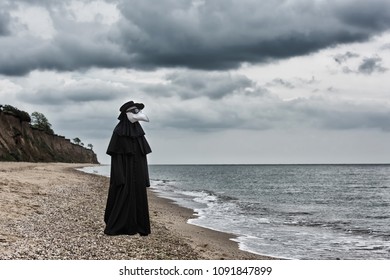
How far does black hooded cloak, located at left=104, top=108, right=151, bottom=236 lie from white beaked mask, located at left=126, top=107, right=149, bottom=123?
0.16m

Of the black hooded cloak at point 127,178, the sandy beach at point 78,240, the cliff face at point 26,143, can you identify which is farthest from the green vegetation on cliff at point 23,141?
the black hooded cloak at point 127,178

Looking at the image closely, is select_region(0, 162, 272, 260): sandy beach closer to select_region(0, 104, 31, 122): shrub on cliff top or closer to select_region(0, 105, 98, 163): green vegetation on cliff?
select_region(0, 105, 98, 163): green vegetation on cliff

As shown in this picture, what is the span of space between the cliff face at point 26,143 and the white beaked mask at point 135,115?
58.0 m

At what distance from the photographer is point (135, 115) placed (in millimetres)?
10156

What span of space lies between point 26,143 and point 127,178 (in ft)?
236

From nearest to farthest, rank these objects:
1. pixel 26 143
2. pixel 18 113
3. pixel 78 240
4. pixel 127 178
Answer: pixel 78 240 → pixel 127 178 → pixel 18 113 → pixel 26 143

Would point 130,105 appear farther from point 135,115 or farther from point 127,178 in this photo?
point 127,178

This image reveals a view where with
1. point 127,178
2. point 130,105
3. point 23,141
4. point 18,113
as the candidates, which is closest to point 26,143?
point 23,141

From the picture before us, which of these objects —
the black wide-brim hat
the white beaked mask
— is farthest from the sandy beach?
the black wide-brim hat

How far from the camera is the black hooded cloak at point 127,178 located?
10359 mm

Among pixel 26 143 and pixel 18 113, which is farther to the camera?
pixel 26 143

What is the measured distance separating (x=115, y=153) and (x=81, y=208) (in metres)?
7.25

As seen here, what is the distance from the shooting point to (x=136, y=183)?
10.7 metres
